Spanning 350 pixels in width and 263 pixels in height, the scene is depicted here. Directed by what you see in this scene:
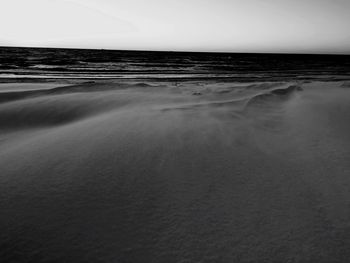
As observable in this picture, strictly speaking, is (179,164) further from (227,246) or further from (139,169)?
(227,246)

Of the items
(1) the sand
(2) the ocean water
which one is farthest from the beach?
(2) the ocean water

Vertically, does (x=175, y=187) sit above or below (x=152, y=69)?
Result: above

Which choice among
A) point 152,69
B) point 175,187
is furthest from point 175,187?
point 152,69

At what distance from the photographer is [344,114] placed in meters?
3.28

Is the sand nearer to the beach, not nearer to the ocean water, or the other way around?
the beach

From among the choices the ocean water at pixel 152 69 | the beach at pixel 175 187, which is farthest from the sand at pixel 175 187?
the ocean water at pixel 152 69

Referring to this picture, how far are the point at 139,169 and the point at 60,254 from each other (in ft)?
2.85

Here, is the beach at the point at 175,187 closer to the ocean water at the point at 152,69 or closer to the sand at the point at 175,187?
the sand at the point at 175,187

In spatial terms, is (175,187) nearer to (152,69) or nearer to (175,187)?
(175,187)

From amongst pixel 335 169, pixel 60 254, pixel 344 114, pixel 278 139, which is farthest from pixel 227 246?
pixel 344 114

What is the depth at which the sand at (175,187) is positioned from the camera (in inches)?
47.7

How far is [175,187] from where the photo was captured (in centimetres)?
171

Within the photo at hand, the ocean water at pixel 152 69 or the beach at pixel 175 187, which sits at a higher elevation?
the beach at pixel 175 187

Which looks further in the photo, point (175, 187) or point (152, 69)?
point (152, 69)
